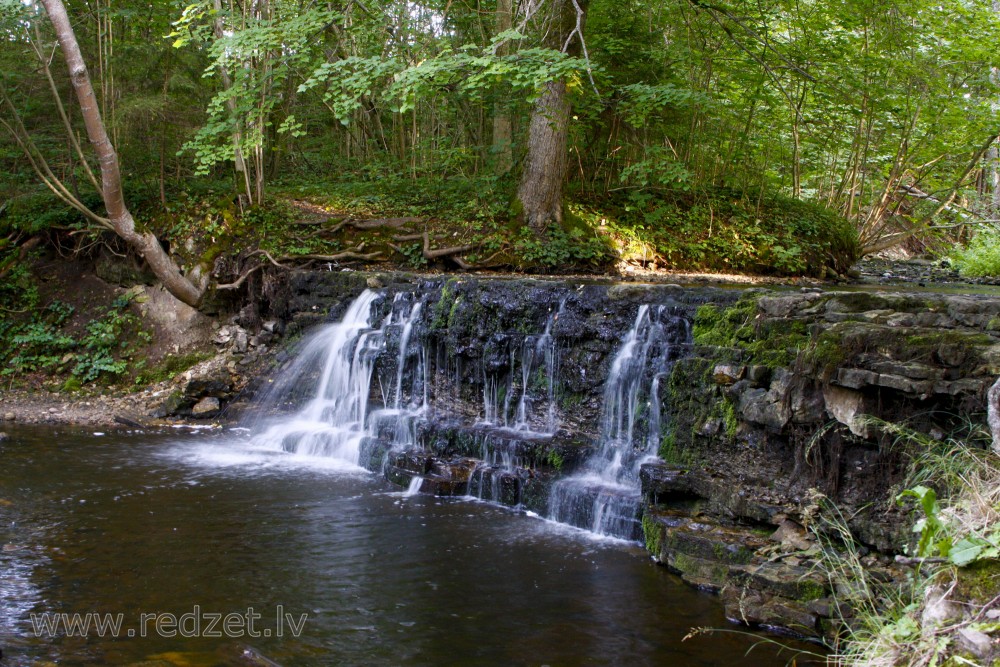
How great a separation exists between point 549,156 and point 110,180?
256 inches

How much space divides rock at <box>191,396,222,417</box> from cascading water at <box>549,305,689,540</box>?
5.78 m

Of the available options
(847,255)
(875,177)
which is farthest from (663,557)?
(875,177)

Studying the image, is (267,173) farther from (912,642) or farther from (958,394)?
(912,642)

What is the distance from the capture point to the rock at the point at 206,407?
10.7m

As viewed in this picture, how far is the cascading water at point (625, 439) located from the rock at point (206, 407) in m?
5.78

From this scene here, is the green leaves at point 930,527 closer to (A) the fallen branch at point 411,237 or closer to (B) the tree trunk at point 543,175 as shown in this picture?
(B) the tree trunk at point 543,175

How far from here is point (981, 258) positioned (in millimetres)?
14078

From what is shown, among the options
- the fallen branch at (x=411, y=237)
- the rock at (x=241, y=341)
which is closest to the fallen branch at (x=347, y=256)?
the fallen branch at (x=411, y=237)

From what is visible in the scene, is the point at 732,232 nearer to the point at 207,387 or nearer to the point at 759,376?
the point at 759,376

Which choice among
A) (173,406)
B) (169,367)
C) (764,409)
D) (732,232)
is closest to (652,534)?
(764,409)

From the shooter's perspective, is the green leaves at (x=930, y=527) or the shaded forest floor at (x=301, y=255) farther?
the shaded forest floor at (x=301, y=255)

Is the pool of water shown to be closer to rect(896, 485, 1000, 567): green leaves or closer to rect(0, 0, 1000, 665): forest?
rect(0, 0, 1000, 665): forest

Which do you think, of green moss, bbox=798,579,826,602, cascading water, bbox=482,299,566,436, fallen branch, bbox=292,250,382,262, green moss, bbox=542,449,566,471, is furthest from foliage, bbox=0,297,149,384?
green moss, bbox=798,579,826,602

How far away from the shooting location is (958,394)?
527 centimetres
